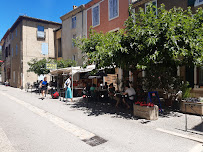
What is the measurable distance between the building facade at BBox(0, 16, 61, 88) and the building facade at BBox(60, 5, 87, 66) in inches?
194

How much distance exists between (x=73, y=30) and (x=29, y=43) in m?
8.24

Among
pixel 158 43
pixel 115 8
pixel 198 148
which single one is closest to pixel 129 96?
pixel 158 43

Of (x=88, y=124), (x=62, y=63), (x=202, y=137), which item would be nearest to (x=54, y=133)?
(x=88, y=124)

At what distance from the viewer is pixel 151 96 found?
7.14 metres

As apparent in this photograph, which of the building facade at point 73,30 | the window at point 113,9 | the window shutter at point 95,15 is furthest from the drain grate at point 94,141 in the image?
the building facade at point 73,30

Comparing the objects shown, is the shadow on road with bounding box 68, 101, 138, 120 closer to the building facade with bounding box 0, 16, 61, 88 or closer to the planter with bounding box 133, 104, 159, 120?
the planter with bounding box 133, 104, 159, 120

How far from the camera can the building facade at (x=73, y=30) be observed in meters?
18.7

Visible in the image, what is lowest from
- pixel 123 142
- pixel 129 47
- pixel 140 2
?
pixel 123 142

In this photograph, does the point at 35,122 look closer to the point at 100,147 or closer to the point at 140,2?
the point at 100,147

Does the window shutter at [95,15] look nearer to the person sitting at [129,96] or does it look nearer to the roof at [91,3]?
the roof at [91,3]

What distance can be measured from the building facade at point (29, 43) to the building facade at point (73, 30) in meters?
4.93

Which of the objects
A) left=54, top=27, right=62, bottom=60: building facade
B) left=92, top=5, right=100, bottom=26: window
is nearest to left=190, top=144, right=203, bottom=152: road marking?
left=92, top=5, right=100, bottom=26: window

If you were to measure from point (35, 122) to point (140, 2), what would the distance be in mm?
11636

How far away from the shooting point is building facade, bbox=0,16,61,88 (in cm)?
2390
